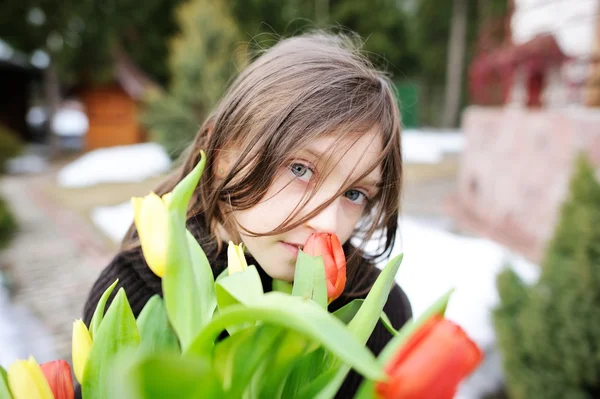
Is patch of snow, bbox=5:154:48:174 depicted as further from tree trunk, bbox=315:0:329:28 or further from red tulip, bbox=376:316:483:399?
red tulip, bbox=376:316:483:399

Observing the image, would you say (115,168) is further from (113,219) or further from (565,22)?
(565,22)

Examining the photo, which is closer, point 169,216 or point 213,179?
point 169,216

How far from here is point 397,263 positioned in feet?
1.53

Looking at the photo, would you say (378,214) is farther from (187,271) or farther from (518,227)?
(518,227)

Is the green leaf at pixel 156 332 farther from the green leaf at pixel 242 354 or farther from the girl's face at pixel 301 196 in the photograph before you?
the girl's face at pixel 301 196

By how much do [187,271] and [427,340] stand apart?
0.72ft

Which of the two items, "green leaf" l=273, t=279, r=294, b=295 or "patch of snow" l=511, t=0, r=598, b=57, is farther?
"patch of snow" l=511, t=0, r=598, b=57

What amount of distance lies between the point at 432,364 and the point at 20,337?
3670 millimetres

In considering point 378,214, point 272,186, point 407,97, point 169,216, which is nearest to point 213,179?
point 272,186

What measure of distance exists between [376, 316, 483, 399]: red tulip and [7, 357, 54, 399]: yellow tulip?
319mm

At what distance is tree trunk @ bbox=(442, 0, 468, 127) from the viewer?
749 inches

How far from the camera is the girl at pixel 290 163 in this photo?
72 centimetres

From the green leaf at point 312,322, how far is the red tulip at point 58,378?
0.76ft

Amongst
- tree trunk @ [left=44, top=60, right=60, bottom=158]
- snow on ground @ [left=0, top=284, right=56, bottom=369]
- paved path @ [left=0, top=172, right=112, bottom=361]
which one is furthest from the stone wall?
tree trunk @ [left=44, top=60, right=60, bottom=158]
